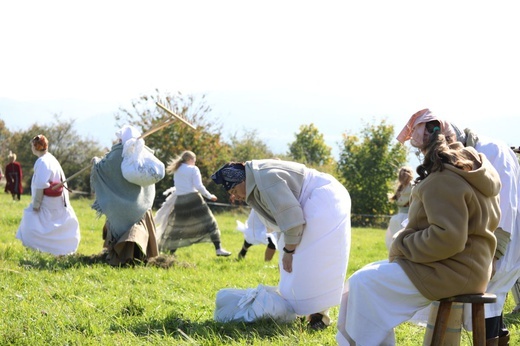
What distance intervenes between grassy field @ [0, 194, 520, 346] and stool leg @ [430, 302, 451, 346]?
1.27m

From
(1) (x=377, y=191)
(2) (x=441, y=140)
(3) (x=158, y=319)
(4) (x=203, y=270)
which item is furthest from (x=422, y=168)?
(1) (x=377, y=191)

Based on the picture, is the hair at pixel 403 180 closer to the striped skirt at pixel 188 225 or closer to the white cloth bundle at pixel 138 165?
the striped skirt at pixel 188 225

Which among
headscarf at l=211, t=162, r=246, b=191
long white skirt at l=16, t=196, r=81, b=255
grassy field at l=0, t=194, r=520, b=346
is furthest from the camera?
long white skirt at l=16, t=196, r=81, b=255

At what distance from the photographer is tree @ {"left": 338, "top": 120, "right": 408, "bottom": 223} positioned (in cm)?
2602

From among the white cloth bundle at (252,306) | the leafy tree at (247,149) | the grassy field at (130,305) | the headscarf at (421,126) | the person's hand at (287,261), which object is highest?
the headscarf at (421,126)

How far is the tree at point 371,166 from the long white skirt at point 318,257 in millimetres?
19839

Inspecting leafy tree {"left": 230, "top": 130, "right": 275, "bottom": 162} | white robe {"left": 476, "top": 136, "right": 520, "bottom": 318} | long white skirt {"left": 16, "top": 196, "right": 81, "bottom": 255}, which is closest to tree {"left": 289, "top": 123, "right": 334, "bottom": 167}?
leafy tree {"left": 230, "top": 130, "right": 275, "bottom": 162}

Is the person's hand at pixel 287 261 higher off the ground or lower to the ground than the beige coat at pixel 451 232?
lower

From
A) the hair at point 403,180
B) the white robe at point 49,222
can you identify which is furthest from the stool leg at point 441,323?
the white robe at point 49,222

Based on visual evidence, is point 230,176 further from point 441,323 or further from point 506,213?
point 441,323

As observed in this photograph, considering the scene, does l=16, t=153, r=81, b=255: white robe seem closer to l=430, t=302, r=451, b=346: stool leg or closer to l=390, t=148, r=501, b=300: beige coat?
l=390, t=148, r=501, b=300: beige coat

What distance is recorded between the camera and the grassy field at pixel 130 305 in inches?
220

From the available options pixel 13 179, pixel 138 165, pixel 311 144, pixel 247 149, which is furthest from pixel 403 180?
pixel 311 144

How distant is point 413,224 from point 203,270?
222 inches
